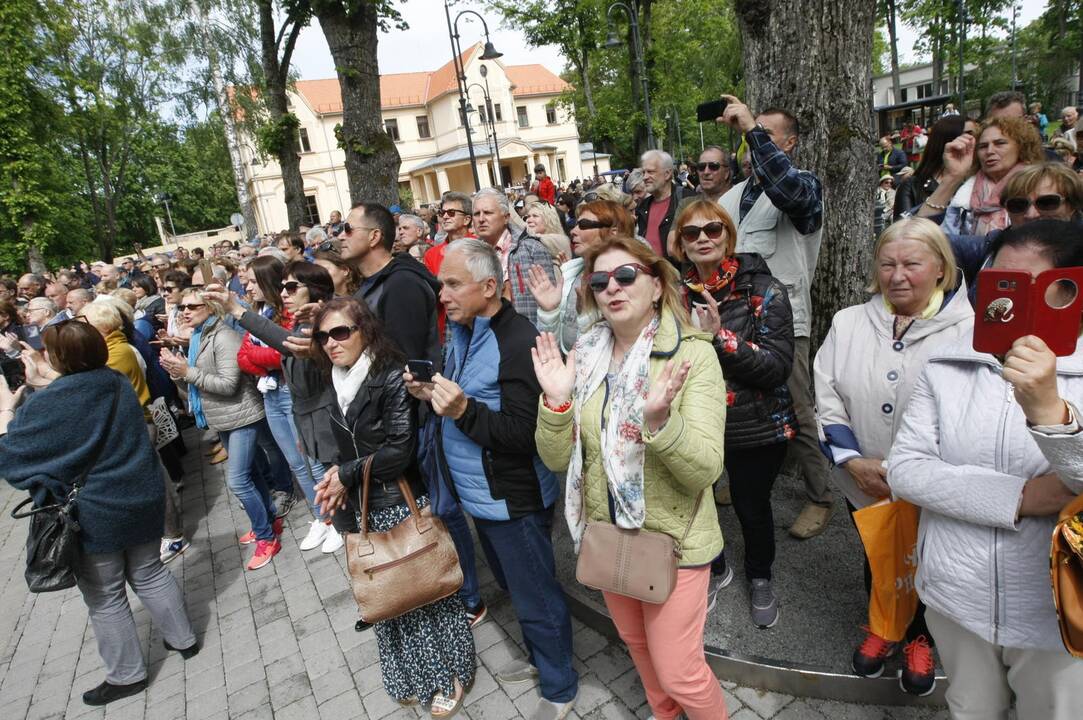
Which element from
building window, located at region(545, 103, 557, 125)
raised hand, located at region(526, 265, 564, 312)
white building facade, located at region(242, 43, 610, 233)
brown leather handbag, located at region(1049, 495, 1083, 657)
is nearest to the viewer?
brown leather handbag, located at region(1049, 495, 1083, 657)

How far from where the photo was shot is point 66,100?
24.9 metres

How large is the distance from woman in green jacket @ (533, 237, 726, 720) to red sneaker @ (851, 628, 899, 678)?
0.75m

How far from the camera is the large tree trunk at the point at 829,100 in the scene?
378 cm

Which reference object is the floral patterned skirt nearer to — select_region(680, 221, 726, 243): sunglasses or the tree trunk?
select_region(680, 221, 726, 243): sunglasses

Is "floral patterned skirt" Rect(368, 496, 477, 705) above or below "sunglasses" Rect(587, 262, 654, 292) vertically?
below

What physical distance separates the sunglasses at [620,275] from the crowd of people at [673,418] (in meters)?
0.01

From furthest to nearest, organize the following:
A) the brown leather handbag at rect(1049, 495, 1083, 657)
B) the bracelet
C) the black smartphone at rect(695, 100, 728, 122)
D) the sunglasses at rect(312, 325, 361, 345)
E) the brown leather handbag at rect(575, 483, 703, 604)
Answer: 1. the black smartphone at rect(695, 100, 728, 122)
2. the sunglasses at rect(312, 325, 361, 345)
3. the bracelet
4. the brown leather handbag at rect(575, 483, 703, 604)
5. the brown leather handbag at rect(1049, 495, 1083, 657)

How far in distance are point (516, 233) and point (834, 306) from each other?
2.31 meters

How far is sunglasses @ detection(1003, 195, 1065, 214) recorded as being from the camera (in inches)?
102

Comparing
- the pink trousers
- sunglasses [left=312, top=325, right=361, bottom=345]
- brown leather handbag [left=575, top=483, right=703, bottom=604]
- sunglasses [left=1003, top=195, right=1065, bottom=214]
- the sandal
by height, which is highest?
sunglasses [left=1003, top=195, right=1065, bottom=214]

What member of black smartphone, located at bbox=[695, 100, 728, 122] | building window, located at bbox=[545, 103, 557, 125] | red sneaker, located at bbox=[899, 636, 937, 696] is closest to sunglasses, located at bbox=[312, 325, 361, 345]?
black smartphone, located at bbox=[695, 100, 728, 122]

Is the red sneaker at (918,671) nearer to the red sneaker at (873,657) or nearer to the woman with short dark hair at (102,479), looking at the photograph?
the red sneaker at (873,657)

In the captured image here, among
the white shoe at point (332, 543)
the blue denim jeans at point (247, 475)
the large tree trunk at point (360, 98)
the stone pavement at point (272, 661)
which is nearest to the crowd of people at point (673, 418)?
the stone pavement at point (272, 661)

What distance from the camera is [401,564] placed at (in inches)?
108
